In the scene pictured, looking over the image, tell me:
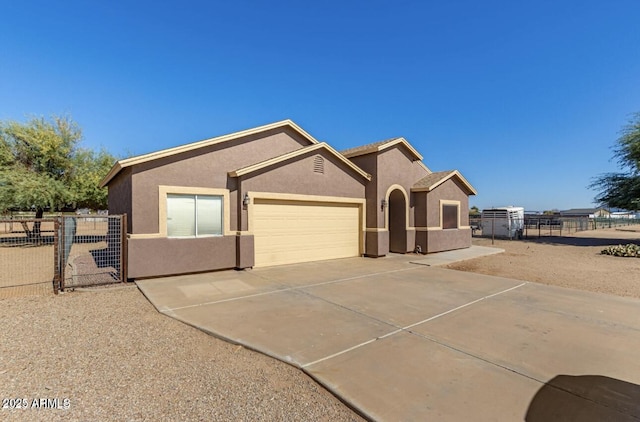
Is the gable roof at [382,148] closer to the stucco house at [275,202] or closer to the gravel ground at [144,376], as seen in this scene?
the stucco house at [275,202]

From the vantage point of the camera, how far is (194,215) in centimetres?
923

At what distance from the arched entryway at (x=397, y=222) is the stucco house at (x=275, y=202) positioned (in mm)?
50

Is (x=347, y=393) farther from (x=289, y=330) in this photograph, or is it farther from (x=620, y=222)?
(x=620, y=222)

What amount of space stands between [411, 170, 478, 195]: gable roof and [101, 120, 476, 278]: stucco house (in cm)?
5

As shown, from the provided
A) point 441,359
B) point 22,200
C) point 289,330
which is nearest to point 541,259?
point 441,359

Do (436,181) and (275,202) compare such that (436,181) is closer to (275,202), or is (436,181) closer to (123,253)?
(275,202)

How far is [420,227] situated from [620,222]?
195 feet

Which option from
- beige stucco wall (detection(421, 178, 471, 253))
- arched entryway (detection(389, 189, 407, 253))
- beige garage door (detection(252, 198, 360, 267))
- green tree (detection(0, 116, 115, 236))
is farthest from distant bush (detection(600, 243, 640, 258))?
green tree (detection(0, 116, 115, 236))

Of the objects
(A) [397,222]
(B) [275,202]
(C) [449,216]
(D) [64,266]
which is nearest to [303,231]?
(B) [275,202]

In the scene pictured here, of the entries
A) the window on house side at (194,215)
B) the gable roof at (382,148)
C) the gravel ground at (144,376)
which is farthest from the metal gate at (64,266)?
the gable roof at (382,148)

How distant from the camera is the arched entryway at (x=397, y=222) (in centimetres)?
1434

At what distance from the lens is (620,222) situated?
51344 mm

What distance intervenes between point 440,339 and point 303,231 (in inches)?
293

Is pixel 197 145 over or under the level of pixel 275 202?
over
